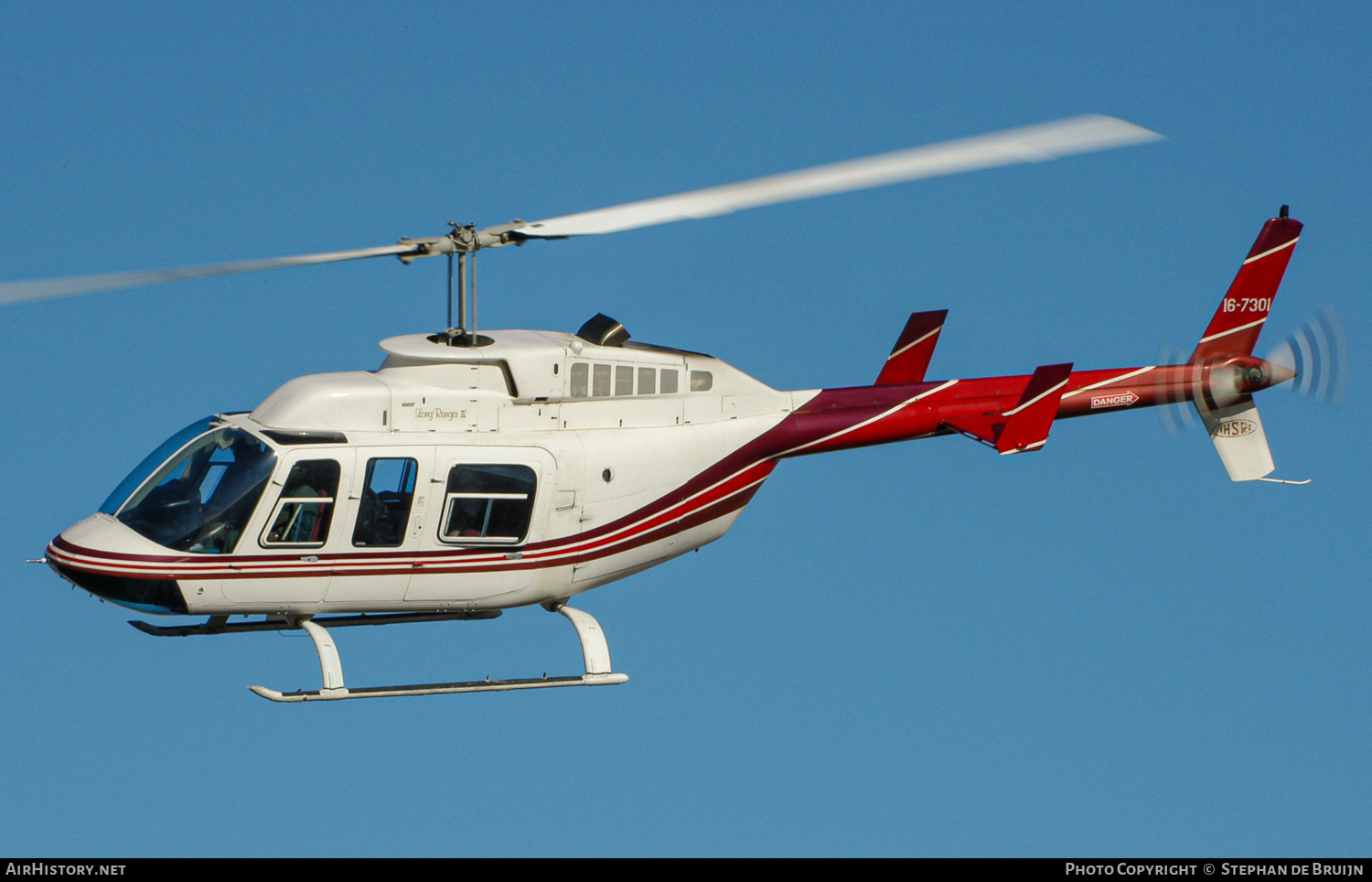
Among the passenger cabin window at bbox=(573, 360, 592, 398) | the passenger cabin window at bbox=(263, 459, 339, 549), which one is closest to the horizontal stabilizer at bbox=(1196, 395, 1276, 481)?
the passenger cabin window at bbox=(573, 360, 592, 398)

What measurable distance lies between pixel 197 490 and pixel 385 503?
1393mm

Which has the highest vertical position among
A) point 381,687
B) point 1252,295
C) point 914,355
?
point 1252,295

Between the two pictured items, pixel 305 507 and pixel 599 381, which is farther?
pixel 599 381

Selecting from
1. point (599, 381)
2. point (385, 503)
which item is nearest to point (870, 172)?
point (599, 381)

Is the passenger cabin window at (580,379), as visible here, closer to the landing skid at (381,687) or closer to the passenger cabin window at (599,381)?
the passenger cabin window at (599,381)

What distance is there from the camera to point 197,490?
1373cm

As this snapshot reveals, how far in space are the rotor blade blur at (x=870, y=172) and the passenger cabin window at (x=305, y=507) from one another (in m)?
→ 2.37

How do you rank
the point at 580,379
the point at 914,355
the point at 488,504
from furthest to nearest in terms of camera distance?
the point at 914,355, the point at 580,379, the point at 488,504

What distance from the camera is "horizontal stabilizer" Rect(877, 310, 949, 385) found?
1623 cm

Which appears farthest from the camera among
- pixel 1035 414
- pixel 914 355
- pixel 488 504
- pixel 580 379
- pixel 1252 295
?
pixel 1252 295

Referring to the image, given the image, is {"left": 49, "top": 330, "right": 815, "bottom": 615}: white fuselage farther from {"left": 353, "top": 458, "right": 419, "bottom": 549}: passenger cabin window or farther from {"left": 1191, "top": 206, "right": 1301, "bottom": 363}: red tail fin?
{"left": 1191, "top": 206, "right": 1301, "bottom": 363}: red tail fin

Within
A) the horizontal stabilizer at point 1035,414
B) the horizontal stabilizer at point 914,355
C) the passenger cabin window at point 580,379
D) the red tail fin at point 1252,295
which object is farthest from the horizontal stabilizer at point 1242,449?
the passenger cabin window at point 580,379

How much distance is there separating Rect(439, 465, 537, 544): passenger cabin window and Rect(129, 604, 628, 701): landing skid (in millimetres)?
955

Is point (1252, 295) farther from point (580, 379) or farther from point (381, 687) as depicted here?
point (381, 687)
